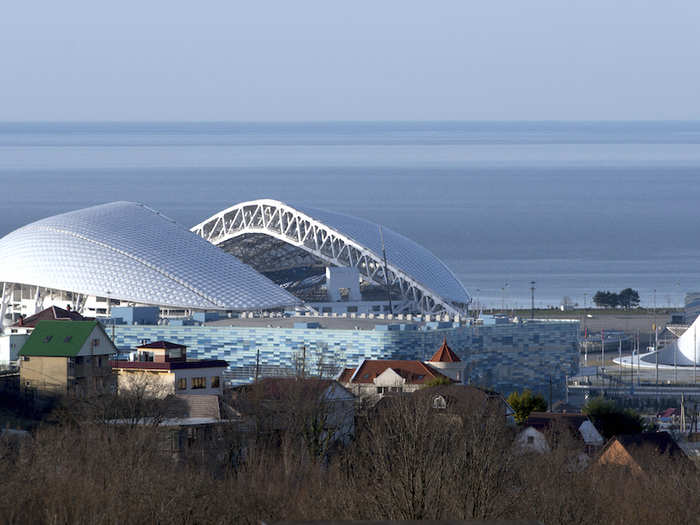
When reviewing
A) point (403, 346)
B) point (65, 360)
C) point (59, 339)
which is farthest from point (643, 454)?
point (403, 346)

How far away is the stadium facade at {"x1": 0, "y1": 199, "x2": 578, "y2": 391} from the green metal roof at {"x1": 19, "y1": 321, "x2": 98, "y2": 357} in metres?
11.8

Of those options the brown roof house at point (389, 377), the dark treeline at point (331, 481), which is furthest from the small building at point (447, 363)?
the dark treeline at point (331, 481)

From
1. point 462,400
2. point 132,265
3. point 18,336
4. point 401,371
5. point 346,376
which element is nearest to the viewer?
point 462,400

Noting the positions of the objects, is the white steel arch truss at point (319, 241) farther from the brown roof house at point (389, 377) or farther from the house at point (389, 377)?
the house at point (389, 377)

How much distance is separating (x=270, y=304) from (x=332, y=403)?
36.3m

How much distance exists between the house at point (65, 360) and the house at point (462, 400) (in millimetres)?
8769

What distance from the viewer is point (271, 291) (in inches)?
3071

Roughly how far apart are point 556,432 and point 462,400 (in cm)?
278

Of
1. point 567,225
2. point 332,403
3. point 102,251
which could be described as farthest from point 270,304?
point 567,225

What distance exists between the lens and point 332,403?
1582 inches

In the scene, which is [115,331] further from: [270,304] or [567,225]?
[567,225]

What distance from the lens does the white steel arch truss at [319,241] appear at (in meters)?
83.0

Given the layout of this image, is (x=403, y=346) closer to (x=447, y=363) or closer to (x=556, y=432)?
(x=447, y=363)

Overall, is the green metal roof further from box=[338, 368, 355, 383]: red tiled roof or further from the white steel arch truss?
the white steel arch truss
